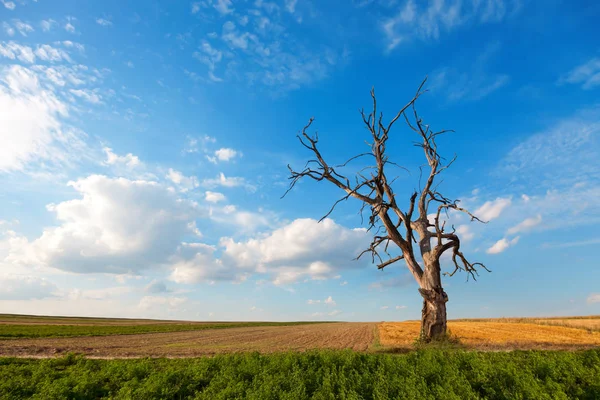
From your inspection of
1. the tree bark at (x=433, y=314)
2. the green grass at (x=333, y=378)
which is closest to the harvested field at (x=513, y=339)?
the tree bark at (x=433, y=314)

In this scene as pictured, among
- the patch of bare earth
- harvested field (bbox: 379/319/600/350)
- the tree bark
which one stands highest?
the tree bark

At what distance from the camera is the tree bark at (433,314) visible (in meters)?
19.4

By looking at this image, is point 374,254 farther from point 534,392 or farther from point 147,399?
point 147,399

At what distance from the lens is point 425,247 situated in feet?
69.3

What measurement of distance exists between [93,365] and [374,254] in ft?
52.4

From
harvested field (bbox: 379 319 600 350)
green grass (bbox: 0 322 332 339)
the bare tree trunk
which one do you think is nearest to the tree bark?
the bare tree trunk

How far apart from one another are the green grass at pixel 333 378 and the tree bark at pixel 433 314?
5963 millimetres

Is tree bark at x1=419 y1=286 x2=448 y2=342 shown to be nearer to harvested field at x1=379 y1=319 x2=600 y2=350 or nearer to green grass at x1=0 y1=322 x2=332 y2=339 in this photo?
harvested field at x1=379 y1=319 x2=600 y2=350

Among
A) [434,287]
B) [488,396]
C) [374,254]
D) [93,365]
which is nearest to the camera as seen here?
[488,396]

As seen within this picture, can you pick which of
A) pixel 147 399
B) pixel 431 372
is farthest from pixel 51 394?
pixel 431 372

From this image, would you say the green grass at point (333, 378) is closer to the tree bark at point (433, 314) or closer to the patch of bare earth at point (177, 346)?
the patch of bare earth at point (177, 346)

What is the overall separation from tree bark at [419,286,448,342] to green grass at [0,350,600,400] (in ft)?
19.6

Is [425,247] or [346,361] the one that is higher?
[425,247]

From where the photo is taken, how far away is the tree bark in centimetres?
1936
